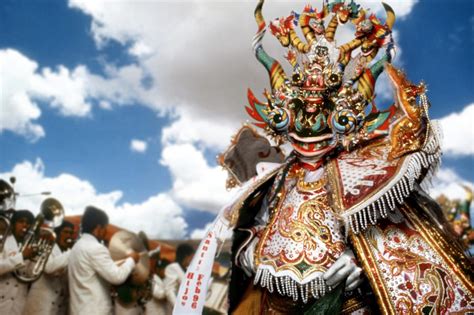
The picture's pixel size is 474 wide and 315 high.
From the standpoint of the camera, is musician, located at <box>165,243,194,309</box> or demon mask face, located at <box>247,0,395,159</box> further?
musician, located at <box>165,243,194,309</box>

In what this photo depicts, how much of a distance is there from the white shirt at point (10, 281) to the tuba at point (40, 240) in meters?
0.09

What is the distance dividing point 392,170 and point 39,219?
186 inches

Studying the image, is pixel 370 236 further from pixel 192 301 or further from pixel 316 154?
pixel 192 301

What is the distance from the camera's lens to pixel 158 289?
266 inches

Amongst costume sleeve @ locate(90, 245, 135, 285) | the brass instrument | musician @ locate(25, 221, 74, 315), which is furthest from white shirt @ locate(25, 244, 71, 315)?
the brass instrument

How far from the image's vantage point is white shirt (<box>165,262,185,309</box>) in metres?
6.91

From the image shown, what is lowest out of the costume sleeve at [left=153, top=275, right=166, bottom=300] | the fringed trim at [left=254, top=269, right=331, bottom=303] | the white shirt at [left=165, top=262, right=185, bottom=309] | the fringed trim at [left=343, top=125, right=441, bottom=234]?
the fringed trim at [left=254, top=269, right=331, bottom=303]

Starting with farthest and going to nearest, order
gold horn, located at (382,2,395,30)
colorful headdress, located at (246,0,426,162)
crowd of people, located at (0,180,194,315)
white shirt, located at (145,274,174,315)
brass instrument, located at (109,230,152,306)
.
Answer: white shirt, located at (145,274,174,315) < brass instrument, located at (109,230,152,306) < crowd of people, located at (0,180,194,315) < gold horn, located at (382,2,395,30) < colorful headdress, located at (246,0,426,162)

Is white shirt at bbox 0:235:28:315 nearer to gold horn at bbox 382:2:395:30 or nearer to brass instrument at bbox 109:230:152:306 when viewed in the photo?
brass instrument at bbox 109:230:152:306

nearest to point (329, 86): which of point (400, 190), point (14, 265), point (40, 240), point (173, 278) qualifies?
point (400, 190)

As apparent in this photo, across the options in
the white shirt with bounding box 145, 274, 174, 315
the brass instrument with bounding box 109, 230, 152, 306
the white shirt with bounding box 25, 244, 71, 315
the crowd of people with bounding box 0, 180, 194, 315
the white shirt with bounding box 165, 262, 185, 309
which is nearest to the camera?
the crowd of people with bounding box 0, 180, 194, 315

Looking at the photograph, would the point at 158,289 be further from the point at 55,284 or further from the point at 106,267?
the point at 55,284

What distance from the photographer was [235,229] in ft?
11.2

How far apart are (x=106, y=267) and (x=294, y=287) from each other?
3.63 m
